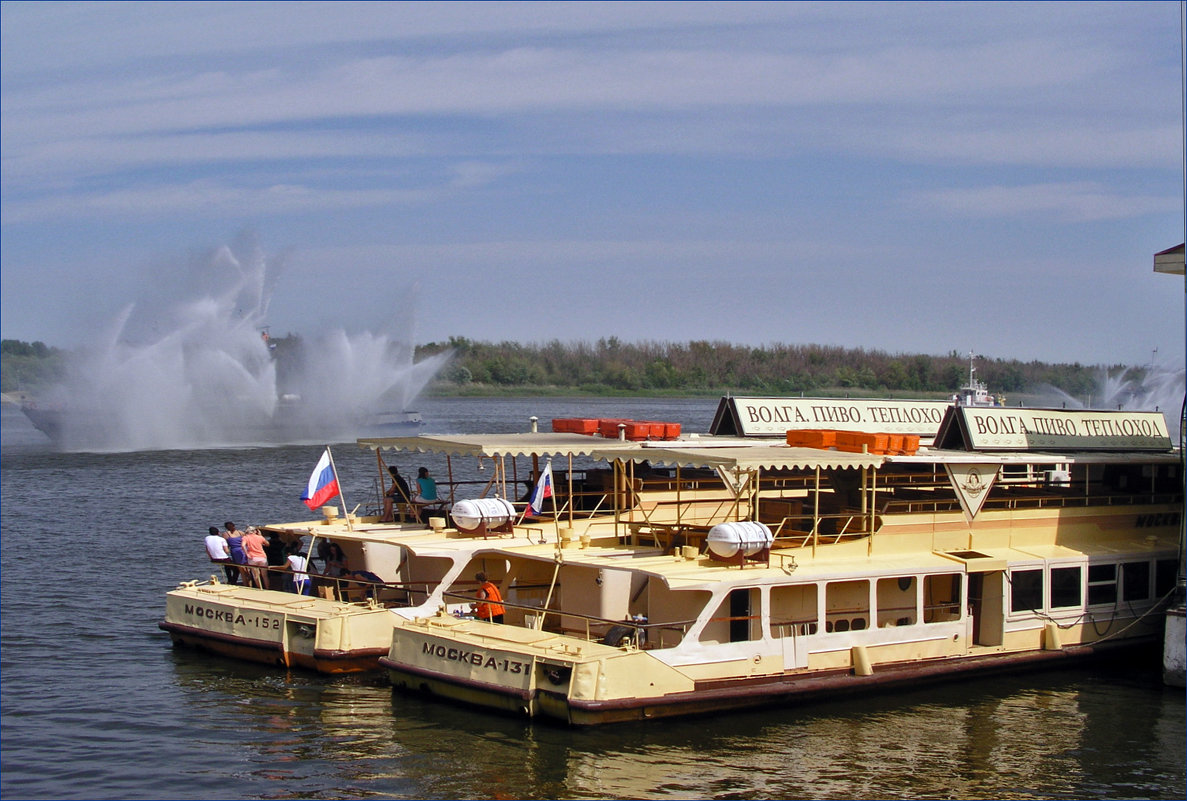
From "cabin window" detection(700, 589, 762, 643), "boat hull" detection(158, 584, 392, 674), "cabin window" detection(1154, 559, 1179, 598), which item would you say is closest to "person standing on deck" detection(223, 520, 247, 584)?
"boat hull" detection(158, 584, 392, 674)

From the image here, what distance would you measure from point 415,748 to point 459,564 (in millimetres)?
4927

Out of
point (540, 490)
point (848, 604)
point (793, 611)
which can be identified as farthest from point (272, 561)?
point (848, 604)

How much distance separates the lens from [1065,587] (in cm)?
2353

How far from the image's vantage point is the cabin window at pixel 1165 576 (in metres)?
24.8

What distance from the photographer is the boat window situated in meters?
23.8

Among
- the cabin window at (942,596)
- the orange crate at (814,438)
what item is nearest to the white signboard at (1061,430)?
the cabin window at (942,596)

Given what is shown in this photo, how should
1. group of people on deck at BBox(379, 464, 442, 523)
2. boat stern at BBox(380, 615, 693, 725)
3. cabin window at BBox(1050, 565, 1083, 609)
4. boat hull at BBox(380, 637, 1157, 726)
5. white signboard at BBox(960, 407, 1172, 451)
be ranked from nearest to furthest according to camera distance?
boat stern at BBox(380, 615, 693, 725)
boat hull at BBox(380, 637, 1157, 726)
cabin window at BBox(1050, 565, 1083, 609)
white signboard at BBox(960, 407, 1172, 451)
group of people on deck at BBox(379, 464, 442, 523)

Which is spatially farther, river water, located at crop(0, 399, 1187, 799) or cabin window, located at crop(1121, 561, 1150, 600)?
cabin window, located at crop(1121, 561, 1150, 600)

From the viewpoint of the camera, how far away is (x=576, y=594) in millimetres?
21703

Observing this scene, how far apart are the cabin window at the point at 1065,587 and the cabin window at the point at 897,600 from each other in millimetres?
3332

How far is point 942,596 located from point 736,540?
5.18m

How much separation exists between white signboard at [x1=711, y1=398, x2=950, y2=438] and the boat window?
5.60 meters

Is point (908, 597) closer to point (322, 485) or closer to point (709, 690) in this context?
point (709, 690)

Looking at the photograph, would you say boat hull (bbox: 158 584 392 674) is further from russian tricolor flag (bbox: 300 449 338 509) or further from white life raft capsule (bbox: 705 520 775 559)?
white life raft capsule (bbox: 705 520 775 559)
